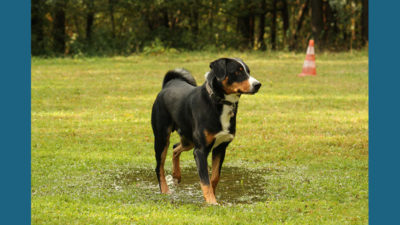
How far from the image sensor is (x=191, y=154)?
1013 centimetres

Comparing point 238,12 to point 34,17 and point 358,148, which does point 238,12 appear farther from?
point 358,148

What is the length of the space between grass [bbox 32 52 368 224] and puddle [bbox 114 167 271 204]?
4 cm

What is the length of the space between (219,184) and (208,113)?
1593mm

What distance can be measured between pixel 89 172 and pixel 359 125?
6101mm

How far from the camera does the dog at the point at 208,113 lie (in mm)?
6543

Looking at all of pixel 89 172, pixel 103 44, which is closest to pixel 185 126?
pixel 89 172

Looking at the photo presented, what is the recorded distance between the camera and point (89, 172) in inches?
339

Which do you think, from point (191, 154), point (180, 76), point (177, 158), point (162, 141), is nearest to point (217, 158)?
point (162, 141)

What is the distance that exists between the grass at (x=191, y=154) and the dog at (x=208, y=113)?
0.42m

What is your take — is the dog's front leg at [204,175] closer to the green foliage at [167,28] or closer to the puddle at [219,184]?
the puddle at [219,184]

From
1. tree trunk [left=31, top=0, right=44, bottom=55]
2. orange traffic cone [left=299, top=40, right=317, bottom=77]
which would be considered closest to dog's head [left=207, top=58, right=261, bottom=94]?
orange traffic cone [left=299, top=40, right=317, bottom=77]

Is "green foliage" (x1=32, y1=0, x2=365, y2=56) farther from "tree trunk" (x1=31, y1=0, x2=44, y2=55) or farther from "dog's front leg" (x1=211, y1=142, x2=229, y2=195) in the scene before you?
"dog's front leg" (x1=211, y1=142, x2=229, y2=195)

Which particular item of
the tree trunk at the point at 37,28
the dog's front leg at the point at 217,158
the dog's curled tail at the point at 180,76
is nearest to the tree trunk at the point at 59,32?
the tree trunk at the point at 37,28

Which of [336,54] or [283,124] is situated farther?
[336,54]
